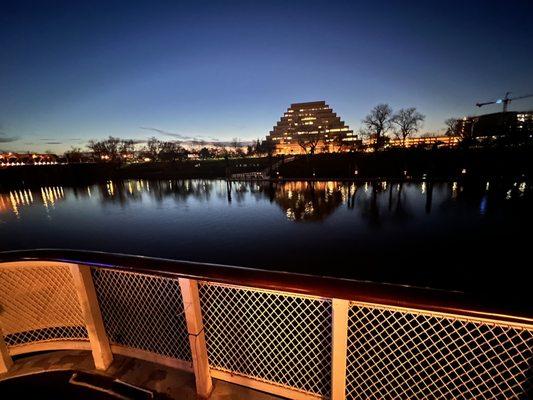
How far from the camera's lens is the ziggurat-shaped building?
9650cm

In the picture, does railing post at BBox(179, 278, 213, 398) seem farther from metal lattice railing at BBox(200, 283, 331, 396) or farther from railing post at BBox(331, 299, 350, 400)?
railing post at BBox(331, 299, 350, 400)

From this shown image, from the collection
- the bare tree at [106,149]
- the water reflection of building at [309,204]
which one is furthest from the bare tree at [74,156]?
the water reflection of building at [309,204]

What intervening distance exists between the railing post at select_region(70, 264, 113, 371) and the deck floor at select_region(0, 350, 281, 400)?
146 mm

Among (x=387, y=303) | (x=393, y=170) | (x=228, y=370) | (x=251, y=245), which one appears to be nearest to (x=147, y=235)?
(x=251, y=245)

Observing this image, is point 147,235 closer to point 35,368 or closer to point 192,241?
point 192,241

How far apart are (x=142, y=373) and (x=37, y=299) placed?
59.4 inches

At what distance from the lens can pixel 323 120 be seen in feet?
336

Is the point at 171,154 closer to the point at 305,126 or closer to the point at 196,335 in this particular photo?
the point at 305,126

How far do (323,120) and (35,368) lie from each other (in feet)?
353

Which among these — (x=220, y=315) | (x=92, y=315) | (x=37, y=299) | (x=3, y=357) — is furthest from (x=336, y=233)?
(x=3, y=357)

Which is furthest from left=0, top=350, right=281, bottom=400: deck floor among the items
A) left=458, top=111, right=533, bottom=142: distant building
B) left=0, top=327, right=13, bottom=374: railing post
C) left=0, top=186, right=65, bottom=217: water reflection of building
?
left=458, top=111, right=533, bottom=142: distant building

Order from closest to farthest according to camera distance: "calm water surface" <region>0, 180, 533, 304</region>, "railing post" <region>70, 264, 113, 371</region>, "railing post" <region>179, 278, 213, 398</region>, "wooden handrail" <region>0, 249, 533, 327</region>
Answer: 1. "wooden handrail" <region>0, 249, 533, 327</region>
2. "railing post" <region>179, 278, 213, 398</region>
3. "railing post" <region>70, 264, 113, 371</region>
4. "calm water surface" <region>0, 180, 533, 304</region>

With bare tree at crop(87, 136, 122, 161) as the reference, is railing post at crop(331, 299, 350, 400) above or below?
below

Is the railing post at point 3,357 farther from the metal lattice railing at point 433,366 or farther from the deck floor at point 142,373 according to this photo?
the metal lattice railing at point 433,366
